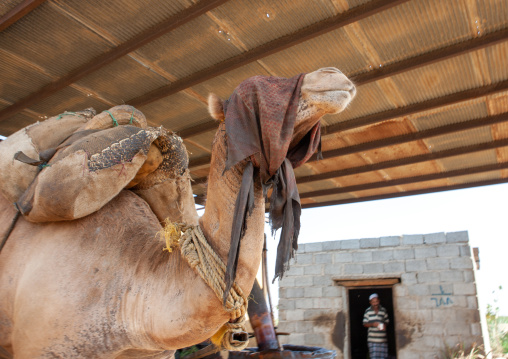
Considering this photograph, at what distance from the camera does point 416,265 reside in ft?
30.0

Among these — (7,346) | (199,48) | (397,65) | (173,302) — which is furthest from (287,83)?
(397,65)

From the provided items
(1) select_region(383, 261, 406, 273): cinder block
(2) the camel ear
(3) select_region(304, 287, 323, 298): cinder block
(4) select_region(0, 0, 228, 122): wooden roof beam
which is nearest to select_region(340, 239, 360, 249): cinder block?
(1) select_region(383, 261, 406, 273): cinder block

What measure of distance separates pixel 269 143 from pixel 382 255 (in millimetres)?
8553

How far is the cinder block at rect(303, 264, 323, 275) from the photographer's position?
10109 mm

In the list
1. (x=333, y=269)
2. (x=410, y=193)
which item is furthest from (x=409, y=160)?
(x=333, y=269)

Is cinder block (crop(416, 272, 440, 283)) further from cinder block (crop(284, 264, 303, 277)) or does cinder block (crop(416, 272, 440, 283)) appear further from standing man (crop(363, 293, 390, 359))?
cinder block (crop(284, 264, 303, 277))

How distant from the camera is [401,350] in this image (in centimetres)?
884

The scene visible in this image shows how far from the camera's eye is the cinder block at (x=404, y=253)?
365 inches

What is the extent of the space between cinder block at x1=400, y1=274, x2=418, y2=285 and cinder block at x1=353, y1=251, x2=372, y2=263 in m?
0.77

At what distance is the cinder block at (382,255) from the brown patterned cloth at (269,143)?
8242 millimetres

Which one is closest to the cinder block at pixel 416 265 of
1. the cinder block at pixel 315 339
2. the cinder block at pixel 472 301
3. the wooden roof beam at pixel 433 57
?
the cinder block at pixel 472 301

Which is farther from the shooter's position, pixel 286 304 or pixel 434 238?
pixel 286 304

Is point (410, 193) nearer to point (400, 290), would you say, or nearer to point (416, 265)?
point (416, 265)

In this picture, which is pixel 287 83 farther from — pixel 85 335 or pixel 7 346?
pixel 7 346
